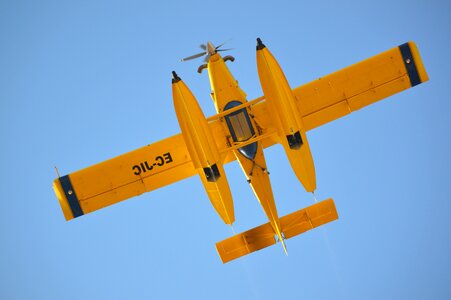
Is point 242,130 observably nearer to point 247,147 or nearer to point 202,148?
point 247,147

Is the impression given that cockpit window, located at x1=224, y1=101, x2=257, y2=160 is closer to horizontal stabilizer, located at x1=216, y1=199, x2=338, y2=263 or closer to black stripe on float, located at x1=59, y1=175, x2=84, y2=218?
horizontal stabilizer, located at x1=216, y1=199, x2=338, y2=263

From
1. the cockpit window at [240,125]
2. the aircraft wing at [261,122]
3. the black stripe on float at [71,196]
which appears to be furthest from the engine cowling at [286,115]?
the black stripe on float at [71,196]

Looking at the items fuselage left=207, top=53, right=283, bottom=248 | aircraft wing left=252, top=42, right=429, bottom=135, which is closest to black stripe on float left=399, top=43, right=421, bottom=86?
aircraft wing left=252, top=42, right=429, bottom=135

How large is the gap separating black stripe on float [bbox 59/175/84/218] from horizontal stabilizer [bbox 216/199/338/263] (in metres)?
5.04

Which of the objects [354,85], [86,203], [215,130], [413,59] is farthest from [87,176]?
[413,59]

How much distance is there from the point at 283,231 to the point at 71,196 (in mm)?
7514

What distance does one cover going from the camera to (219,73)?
21.1 metres

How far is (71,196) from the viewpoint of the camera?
71.4ft

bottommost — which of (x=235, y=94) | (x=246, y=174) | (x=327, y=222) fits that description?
(x=327, y=222)

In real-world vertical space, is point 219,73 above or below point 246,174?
above

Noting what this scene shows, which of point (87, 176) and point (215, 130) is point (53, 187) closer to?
point (87, 176)

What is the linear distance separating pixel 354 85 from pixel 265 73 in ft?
14.4

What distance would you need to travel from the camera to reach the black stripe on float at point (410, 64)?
70.5 feet

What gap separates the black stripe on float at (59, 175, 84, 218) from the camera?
21.7 metres
